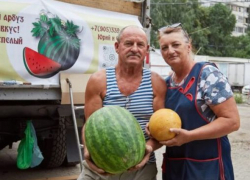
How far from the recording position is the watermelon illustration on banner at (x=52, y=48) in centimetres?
435

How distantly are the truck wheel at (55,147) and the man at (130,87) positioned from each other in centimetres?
269

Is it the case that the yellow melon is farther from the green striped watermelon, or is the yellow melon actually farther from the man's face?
the green striped watermelon

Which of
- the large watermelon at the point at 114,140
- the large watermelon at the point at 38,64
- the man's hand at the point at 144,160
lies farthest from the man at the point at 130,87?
the large watermelon at the point at 38,64

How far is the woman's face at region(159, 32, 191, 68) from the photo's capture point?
258 centimetres

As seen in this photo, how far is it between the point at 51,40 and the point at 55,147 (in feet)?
6.33

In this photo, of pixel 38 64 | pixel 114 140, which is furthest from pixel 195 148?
pixel 38 64

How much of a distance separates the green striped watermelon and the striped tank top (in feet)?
6.27

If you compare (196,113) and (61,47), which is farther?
(61,47)

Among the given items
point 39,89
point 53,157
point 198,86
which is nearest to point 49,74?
point 39,89

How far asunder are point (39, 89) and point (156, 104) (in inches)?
83.9

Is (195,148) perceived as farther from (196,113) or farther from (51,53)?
(51,53)

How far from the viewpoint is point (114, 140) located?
2.32 meters

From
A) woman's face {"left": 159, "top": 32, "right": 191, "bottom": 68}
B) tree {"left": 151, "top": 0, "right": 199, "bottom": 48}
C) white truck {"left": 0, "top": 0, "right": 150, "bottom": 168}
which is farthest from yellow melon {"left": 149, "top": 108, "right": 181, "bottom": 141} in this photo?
tree {"left": 151, "top": 0, "right": 199, "bottom": 48}

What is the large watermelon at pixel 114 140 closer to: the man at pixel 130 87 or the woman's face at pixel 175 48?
the man at pixel 130 87
